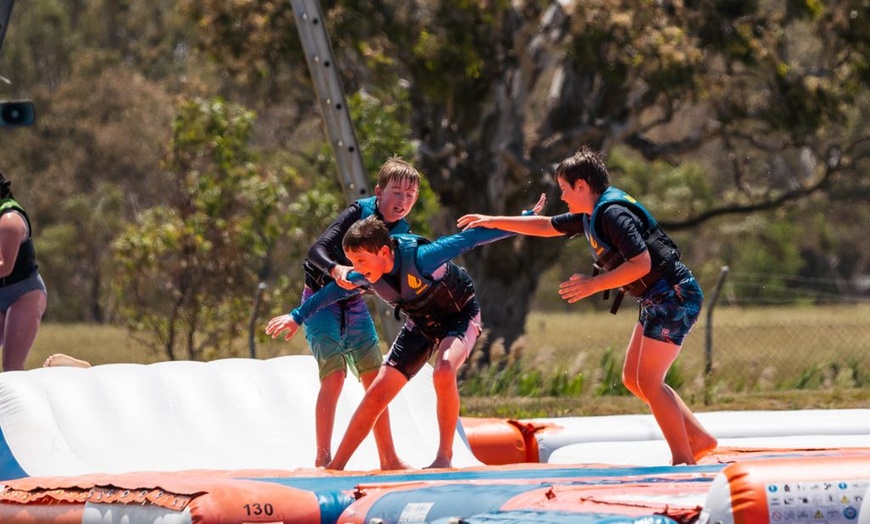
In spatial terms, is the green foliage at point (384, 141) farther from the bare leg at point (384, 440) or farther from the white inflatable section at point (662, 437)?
the bare leg at point (384, 440)

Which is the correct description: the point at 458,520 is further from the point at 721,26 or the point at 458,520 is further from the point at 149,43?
the point at 149,43

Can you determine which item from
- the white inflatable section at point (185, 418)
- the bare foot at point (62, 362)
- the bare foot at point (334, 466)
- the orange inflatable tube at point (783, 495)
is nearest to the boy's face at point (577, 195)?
the bare foot at point (334, 466)

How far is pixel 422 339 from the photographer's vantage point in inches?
262

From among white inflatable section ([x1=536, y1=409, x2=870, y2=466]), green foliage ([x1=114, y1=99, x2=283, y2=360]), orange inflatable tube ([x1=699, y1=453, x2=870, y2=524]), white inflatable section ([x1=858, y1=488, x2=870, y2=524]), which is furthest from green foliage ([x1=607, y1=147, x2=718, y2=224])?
white inflatable section ([x1=858, y1=488, x2=870, y2=524])

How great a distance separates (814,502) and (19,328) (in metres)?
4.87

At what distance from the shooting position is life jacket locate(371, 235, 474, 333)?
6.45m

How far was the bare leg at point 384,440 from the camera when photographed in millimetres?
7016

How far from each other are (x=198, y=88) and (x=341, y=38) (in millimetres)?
9270

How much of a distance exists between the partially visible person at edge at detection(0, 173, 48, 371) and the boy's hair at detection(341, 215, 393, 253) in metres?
2.48

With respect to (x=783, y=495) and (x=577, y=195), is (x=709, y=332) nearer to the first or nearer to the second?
(x=577, y=195)

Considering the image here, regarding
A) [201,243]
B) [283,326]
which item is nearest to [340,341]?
[283,326]

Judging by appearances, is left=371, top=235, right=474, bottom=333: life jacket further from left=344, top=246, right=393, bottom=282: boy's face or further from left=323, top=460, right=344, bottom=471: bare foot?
left=323, top=460, right=344, bottom=471: bare foot

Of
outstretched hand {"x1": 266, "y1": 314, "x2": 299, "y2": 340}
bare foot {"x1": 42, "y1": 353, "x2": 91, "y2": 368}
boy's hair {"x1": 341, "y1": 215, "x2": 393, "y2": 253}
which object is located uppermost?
boy's hair {"x1": 341, "y1": 215, "x2": 393, "y2": 253}

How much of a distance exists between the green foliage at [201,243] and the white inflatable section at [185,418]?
8033 mm
